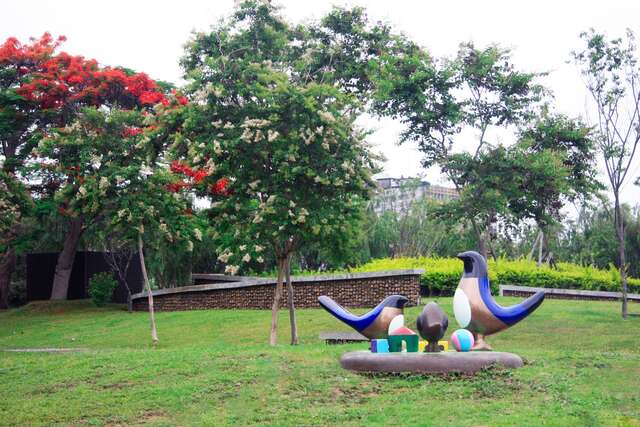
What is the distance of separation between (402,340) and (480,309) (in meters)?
1.21

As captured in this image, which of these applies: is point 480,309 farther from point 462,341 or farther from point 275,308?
point 275,308

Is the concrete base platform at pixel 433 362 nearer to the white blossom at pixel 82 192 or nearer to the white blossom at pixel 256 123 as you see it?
the white blossom at pixel 256 123

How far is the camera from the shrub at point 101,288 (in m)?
25.5

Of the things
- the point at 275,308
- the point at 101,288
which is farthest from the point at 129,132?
the point at 101,288

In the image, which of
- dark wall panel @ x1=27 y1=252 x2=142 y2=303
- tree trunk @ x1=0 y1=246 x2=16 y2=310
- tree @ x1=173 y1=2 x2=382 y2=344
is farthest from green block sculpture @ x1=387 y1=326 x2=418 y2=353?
tree trunk @ x1=0 y1=246 x2=16 y2=310

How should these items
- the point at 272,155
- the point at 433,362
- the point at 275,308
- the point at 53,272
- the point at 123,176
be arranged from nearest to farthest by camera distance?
1. the point at 433,362
2. the point at 272,155
3. the point at 275,308
4. the point at 123,176
5. the point at 53,272

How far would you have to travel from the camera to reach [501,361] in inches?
403

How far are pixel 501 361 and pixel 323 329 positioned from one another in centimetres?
805

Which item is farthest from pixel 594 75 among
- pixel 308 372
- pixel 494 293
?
pixel 308 372

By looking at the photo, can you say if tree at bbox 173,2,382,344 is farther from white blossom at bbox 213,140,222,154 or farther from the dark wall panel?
the dark wall panel

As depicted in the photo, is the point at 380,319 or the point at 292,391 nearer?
the point at 292,391

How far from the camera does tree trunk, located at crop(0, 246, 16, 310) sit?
2771 cm

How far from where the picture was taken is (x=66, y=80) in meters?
24.0

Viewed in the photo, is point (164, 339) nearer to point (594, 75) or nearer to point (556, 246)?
point (594, 75)
